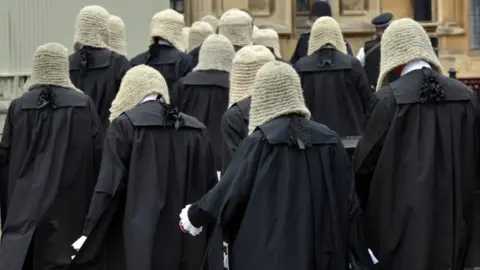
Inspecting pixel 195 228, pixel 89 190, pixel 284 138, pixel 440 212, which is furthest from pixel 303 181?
pixel 89 190

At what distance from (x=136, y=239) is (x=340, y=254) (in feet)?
5.17

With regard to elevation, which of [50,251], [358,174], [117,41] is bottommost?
[50,251]

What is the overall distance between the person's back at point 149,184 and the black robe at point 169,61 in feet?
8.77

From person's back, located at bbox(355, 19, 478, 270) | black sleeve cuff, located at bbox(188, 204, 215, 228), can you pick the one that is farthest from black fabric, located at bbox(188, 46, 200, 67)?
black sleeve cuff, located at bbox(188, 204, 215, 228)

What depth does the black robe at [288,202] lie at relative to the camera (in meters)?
5.98

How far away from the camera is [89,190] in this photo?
8242 millimetres

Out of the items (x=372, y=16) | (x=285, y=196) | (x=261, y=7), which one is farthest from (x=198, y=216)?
(x=372, y=16)

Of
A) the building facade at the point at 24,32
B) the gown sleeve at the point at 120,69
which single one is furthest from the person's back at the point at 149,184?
the building facade at the point at 24,32

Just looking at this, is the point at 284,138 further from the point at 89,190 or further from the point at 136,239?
the point at 89,190

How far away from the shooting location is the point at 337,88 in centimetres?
1041

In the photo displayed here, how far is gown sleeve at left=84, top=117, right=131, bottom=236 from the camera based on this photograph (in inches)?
277

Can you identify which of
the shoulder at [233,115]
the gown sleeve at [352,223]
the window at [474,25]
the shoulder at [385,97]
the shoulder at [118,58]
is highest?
the window at [474,25]

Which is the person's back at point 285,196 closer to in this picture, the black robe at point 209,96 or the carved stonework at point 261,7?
the black robe at point 209,96

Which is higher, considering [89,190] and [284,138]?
[284,138]
